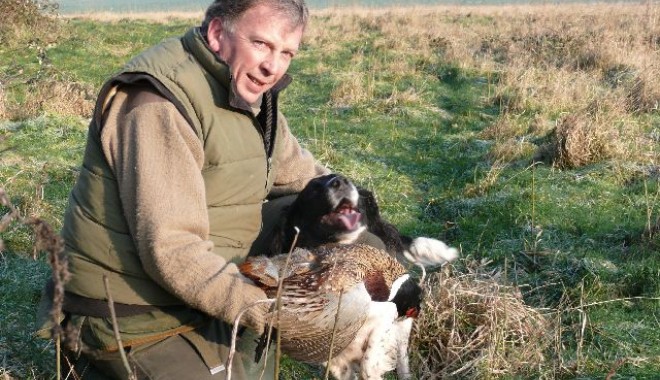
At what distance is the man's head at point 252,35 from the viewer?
2.74 meters

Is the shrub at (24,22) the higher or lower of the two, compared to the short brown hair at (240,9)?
lower

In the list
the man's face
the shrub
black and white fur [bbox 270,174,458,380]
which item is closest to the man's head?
the man's face

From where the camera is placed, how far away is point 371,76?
38.2 feet

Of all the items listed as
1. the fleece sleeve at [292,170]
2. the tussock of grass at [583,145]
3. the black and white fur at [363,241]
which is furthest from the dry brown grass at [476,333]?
the tussock of grass at [583,145]

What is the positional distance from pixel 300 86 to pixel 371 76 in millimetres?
1115

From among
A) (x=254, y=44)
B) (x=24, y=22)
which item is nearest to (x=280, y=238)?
(x=254, y=44)

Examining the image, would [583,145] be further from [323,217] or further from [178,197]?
[178,197]

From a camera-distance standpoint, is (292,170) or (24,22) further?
(24,22)

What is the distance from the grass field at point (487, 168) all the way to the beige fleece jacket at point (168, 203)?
34.3 inches

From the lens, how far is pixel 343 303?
8.45ft

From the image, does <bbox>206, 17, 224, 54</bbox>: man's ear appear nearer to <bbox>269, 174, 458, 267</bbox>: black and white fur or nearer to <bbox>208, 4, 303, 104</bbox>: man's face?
<bbox>208, 4, 303, 104</bbox>: man's face

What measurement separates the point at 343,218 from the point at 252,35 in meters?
1.03

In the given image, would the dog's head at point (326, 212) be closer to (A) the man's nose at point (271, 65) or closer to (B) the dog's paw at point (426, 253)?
(B) the dog's paw at point (426, 253)

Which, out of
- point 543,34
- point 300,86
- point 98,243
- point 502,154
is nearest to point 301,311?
point 98,243
